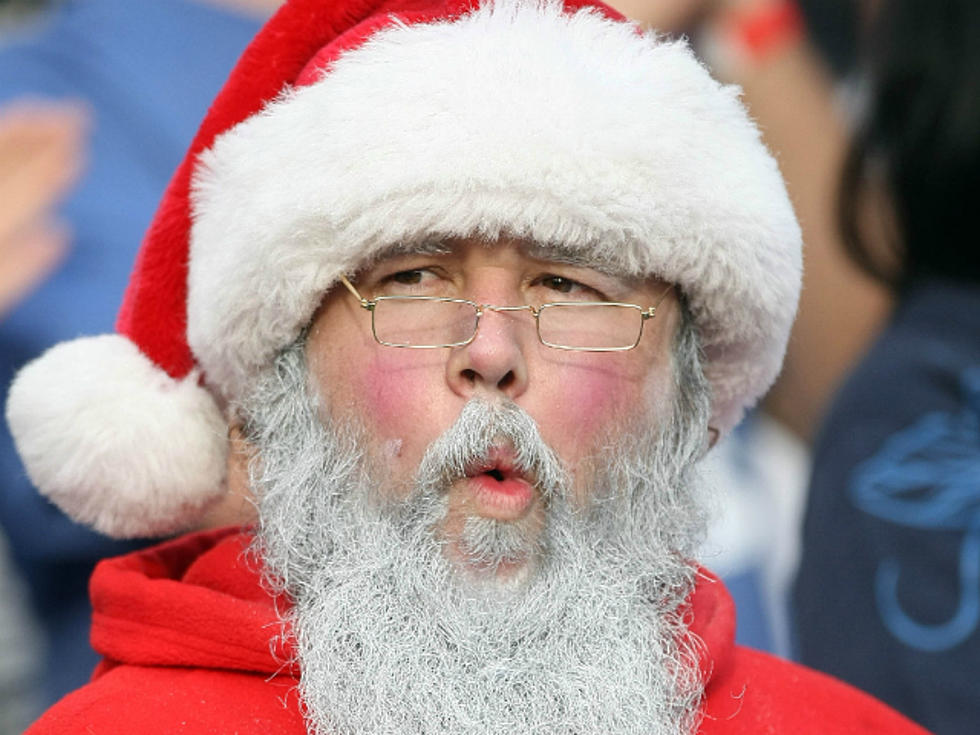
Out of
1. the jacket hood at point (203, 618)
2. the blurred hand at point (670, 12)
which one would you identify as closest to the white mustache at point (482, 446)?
the jacket hood at point (203, 618)

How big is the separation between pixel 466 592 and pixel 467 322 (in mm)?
418

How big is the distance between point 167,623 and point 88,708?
6.8 inches

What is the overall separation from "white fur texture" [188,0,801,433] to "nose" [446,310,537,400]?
0.15m

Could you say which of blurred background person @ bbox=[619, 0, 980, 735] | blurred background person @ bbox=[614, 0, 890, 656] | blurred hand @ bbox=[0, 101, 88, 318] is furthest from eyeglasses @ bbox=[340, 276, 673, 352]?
blurred hand @ bbox=[0, 101, 88, 318]

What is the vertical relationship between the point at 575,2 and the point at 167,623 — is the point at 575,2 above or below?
above

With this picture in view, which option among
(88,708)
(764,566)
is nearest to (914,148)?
(764,566)

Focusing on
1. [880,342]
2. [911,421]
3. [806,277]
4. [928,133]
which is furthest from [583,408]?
[806,277]

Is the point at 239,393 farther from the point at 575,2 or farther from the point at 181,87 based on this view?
the point at 181,87

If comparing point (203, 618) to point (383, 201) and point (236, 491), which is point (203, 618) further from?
point (383, 201)

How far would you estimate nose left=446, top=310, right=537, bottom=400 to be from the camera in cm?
196

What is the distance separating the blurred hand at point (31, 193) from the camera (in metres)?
3.77

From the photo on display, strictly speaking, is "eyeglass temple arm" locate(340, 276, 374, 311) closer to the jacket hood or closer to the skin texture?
the skin texture

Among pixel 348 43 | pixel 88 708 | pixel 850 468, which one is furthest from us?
pixel 850 468

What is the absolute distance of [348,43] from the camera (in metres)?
2.16
